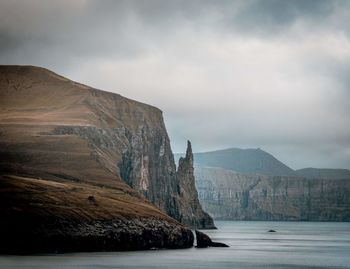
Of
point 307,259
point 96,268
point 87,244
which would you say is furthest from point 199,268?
point 307,259

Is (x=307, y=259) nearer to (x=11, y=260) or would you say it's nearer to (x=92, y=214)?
(x=92, y=214)

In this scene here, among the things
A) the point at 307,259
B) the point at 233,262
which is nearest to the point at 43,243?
the point at 233,262

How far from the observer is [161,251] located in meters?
196

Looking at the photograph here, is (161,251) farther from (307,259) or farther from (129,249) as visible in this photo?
(307,259)

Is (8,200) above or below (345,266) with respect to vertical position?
above

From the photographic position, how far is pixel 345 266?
179 m

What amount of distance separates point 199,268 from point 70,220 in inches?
1716

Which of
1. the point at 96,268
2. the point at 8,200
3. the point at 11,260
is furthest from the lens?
the point at 8,200

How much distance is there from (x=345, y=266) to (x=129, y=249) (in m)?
55.4

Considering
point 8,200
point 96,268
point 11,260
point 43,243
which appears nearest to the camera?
point 96,268

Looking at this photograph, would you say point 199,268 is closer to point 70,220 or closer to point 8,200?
point 70,220

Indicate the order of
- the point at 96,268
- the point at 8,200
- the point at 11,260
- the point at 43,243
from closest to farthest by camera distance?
the point at 96,268
the point at 11,260
the point at 43,243
the point at 8,200

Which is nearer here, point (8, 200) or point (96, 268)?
point (96, 268)

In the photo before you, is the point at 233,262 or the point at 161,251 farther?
the point at 161,251
